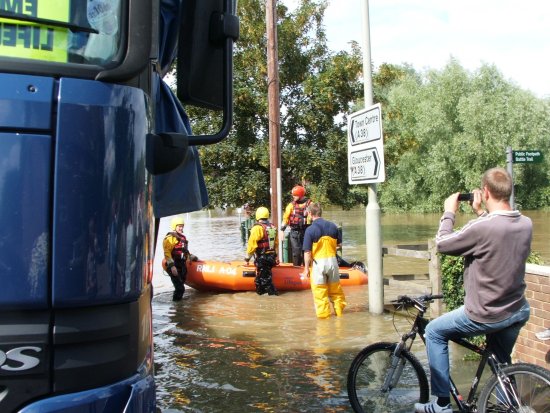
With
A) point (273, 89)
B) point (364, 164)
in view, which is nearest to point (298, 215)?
point (273, 89)

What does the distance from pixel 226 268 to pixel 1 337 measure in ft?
35.2

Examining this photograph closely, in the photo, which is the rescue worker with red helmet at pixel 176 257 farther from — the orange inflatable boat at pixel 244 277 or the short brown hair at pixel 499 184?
the short brown hair at pixel 499 184

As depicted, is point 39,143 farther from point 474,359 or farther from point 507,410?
point 474,359

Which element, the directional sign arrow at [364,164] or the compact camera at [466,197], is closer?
the compact camera at [466,197]

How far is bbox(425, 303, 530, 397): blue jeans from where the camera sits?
13.1 ft

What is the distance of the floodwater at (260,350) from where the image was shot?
5.70 m

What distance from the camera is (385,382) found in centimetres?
469

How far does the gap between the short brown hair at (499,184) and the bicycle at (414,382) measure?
949 mm

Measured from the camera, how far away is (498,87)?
37469mm

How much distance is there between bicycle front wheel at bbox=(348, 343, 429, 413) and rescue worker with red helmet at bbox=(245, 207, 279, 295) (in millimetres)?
6995

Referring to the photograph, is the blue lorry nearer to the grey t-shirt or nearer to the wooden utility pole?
the grey t-shirt

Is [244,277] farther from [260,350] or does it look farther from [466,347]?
[466,347]

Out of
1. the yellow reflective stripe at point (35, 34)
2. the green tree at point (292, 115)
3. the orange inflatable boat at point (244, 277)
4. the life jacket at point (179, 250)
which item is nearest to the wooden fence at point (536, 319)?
the yellow reflective stripe at point (35, 34)

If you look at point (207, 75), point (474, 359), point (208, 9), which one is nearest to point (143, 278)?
point (207, 75)
